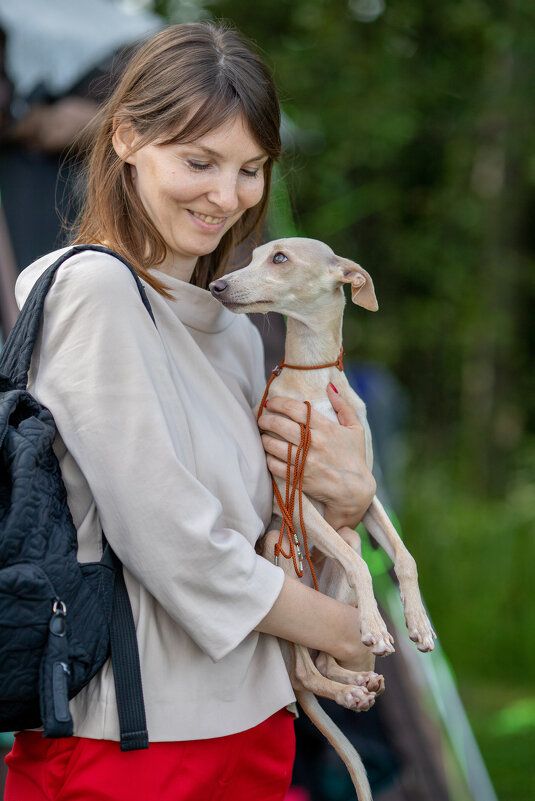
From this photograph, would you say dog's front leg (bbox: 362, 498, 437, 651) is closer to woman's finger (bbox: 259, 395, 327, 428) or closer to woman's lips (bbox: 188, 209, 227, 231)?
woman's finger (bbox: 259, 395, 327, 428)

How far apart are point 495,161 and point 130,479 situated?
605 cm

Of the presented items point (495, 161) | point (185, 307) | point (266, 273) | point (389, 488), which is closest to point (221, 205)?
point (185, 307)

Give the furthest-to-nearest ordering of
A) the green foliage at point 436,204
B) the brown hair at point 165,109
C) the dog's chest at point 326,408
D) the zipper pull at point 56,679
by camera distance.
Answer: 1. the green foliage at point 436,204
2. the dog's chest at point 326,408
3. the brown hair at point 165,109
4. the zipper pull at point 56,679

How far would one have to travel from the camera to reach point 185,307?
1.37 metres

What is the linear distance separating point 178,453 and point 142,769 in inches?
15.9

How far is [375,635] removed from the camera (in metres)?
1.31

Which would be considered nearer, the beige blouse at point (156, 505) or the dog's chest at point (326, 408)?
the beige blouse at point (156, 505)

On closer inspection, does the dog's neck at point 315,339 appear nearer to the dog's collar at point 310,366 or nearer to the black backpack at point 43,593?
the dog's collar at point 310,366

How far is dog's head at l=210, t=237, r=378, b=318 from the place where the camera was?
1571 millimetres

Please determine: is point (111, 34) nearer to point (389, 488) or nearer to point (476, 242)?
point (389, 488)

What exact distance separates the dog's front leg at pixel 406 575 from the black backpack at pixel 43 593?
18.2 inches

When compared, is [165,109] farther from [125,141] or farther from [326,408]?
[326,408]

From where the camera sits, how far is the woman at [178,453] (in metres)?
1.11

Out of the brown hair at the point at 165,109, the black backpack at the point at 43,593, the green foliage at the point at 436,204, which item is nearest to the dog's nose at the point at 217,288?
the brown hair at the point at 165,109
